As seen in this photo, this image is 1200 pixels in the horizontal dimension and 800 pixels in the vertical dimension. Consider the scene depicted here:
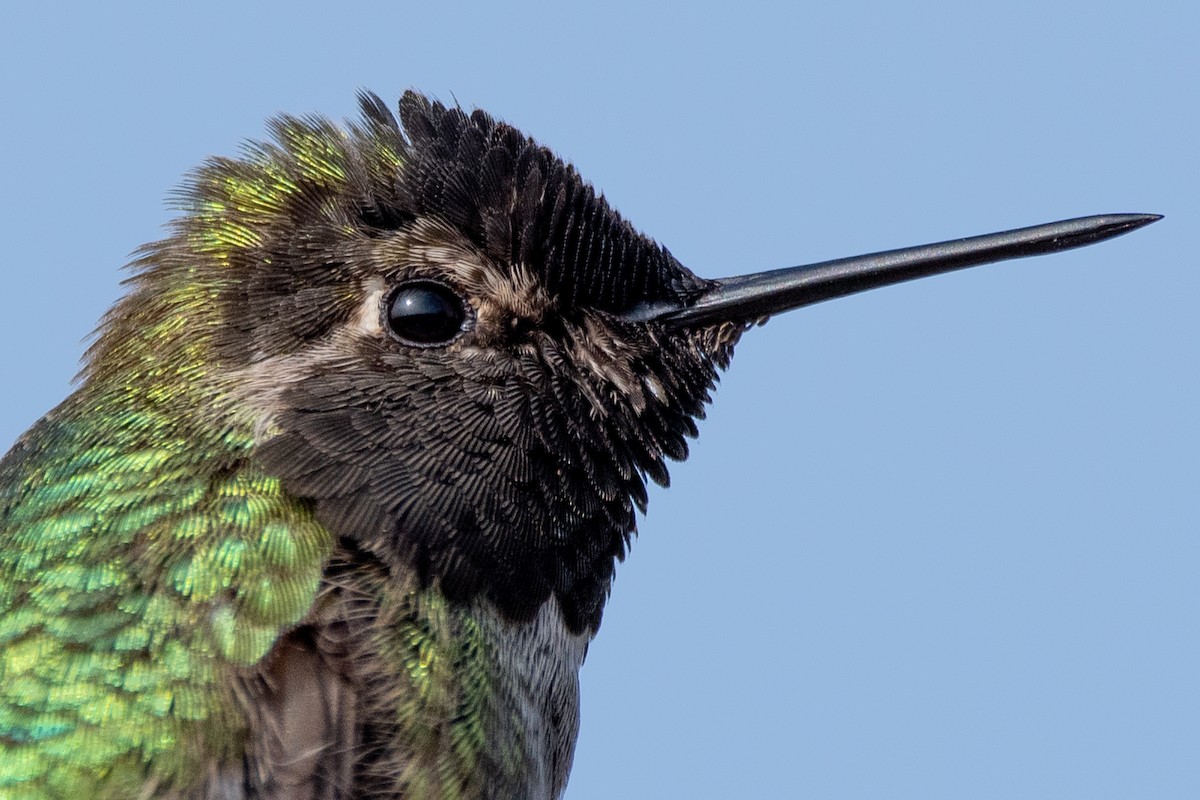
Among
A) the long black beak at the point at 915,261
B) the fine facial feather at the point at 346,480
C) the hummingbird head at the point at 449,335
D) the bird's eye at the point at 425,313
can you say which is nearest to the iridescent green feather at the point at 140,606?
the fine facial feather at the point at 346,480

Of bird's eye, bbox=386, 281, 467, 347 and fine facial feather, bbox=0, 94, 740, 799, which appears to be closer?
fine facial feather, bbox=0, 94, 740, 799

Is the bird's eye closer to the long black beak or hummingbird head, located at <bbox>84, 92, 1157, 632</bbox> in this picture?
hummingbird head, located at <bbox>84, 92, 1157, 632</bbox>

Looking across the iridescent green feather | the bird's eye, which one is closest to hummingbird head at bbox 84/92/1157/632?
the bird's eye

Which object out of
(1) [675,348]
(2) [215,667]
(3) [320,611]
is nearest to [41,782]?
(2) [215,667]

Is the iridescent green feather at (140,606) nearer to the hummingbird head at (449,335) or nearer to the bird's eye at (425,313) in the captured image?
the hummingbird head at (449,335)

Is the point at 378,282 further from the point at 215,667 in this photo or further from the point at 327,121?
the point at 215,667

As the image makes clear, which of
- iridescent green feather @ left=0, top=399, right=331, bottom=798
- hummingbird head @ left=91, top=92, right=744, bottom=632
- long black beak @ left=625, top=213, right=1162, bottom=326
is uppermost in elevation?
long black beak @ left=625, top=213, right=1162, bottom=326

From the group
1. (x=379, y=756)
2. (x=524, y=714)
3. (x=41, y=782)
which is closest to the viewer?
(x=41, y=782)
